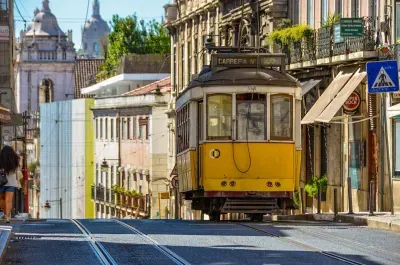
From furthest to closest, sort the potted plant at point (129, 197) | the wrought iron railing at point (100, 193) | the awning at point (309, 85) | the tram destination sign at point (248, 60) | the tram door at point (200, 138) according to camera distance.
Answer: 1. the wrought iron railing at point (100, 193)
2. the potted plant at point (129, 197)
3. the awning at point (309, 85)
4. the tram destination sign at point (248, 60)
5. the tram door at point (200, 138)

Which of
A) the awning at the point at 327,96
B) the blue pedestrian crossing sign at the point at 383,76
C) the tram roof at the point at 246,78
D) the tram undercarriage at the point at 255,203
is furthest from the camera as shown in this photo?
the awning at the point at 327,96

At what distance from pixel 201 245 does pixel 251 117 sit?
31.0ft

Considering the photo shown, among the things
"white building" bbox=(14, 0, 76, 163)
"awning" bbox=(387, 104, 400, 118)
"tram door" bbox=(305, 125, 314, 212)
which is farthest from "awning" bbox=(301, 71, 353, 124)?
"white building" bbox=(14, 0, 76, 163)

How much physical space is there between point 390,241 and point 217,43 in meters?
36.5

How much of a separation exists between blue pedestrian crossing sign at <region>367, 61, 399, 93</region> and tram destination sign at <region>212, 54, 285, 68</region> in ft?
12.4

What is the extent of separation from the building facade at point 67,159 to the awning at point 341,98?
49.5 meters

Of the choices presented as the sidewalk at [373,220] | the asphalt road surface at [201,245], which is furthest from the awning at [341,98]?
the asphalt road surface at [201,245]

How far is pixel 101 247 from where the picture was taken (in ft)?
67.2

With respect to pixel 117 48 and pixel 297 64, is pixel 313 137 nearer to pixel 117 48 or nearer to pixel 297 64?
pixel 297 64

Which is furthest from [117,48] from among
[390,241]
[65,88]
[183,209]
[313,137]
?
[390,241]

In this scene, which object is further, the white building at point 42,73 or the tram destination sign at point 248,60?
the white building at point 42,73

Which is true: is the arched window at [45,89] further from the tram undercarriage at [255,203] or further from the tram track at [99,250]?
the tram track at [99,250]

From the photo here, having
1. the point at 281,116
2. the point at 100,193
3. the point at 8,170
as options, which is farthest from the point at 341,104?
the point at 100,193

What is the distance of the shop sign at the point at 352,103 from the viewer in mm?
37875
